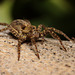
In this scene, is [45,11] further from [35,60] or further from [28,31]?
[35,60]

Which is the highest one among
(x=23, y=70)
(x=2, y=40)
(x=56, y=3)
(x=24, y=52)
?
(x=56, y=3)

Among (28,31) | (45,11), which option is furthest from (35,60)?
(45,11)

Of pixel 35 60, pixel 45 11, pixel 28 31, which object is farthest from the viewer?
pixel 45 11

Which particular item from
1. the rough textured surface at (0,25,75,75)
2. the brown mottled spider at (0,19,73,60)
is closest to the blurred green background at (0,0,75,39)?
the brown mottled spider at (0,19,73,60)

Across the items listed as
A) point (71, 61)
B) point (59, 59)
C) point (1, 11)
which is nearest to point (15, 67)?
point (59, 59)

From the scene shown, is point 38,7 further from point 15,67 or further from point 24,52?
point 15,67

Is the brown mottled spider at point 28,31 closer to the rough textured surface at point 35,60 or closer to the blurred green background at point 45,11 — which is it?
the rough textured surface at point 35,60
